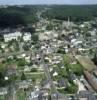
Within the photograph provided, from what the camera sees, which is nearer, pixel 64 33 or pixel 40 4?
pixel 64 33

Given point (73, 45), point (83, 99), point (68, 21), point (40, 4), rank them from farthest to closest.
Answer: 1. point (40, 4)
2. point (68, 21)
3. point (73, 45)
4. point (83, 99)

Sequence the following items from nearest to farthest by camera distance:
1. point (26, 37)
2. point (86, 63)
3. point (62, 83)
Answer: point (62, 83) < point (86, 63) < point (26, 37)

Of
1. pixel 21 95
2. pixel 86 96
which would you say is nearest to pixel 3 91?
pixel 21 95

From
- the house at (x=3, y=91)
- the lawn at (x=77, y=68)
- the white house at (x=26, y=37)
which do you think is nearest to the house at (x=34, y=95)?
the house at (x=3, y=91)

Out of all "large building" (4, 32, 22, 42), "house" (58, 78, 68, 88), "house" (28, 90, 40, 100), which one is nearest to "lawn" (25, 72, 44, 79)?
"house" (58, 78, 68, 88)

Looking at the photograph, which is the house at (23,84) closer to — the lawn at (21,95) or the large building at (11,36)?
the lawn at (21,95)

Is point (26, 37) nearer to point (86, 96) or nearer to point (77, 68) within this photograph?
point (77, 68)

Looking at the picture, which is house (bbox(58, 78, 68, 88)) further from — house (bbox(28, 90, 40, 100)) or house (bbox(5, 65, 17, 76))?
house (bbox(5, 65, 17, 76))

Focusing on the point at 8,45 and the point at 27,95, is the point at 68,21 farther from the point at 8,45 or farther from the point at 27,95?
the point at 27,95

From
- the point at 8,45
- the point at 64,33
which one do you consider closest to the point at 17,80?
the point at 8,45
